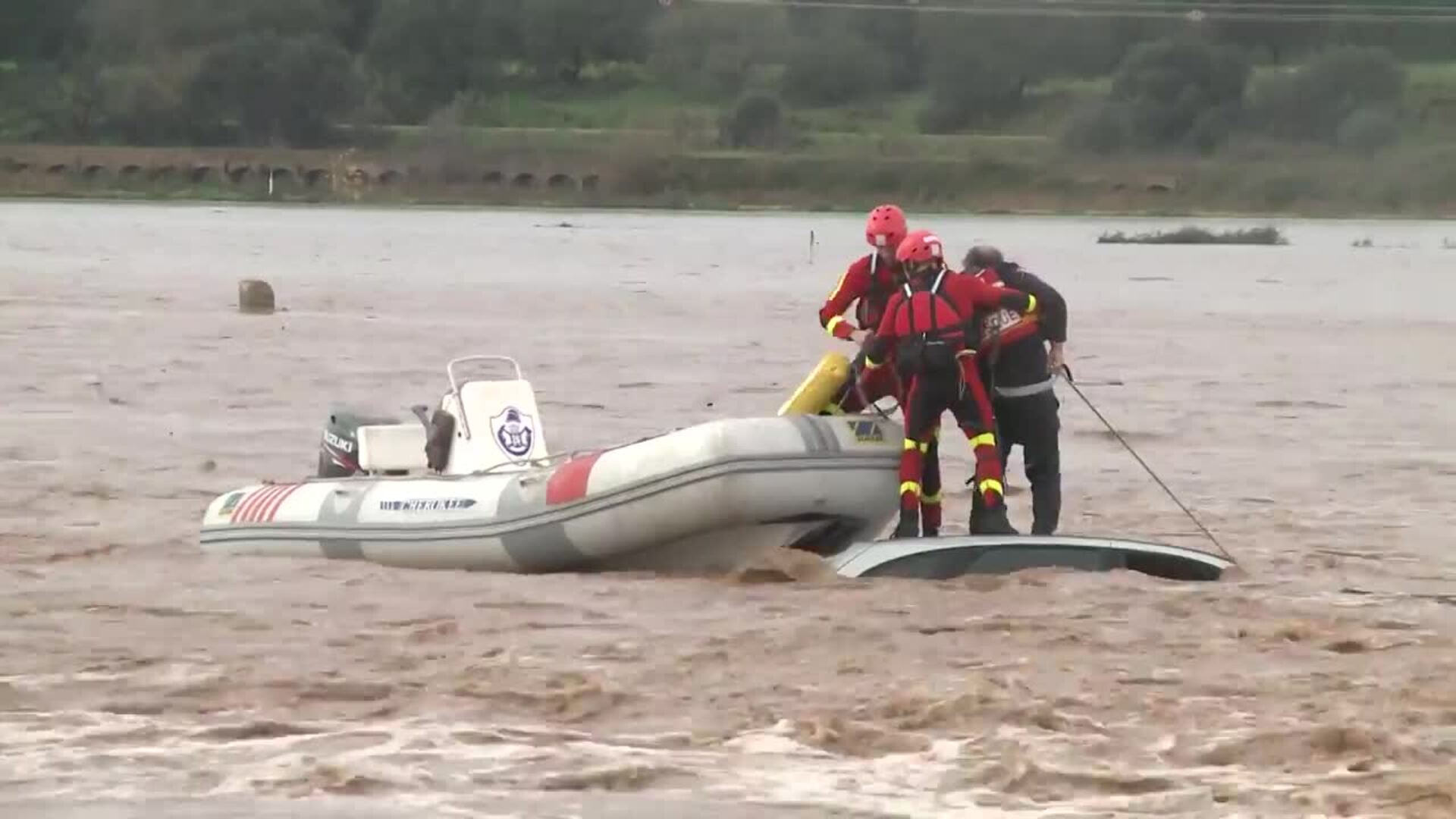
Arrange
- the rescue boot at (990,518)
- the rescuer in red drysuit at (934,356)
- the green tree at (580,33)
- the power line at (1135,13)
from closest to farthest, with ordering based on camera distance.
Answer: the rescuer in red drysuit at (934,356)
the rescue boot at (990,518)
the power line at (1135,13)
the green tree at (580,33)

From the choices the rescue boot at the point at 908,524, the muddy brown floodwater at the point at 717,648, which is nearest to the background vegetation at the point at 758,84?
the muddy brown floodwater at the point at 717,648

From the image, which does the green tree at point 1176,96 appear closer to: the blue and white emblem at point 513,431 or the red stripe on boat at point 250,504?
the blue and white emblem at point 513,431

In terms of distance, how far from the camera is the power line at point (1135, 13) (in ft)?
237

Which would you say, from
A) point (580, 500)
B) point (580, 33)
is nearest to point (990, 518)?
point (580, 500)

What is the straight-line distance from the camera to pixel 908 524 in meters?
11.4

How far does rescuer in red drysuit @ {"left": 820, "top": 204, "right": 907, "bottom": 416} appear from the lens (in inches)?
451

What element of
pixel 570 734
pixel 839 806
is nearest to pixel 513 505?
pixel 570 734

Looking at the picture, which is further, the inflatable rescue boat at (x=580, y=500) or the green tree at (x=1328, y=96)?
the green tree at (x=1328, y=96)

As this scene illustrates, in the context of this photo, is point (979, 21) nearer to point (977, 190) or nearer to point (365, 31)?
point (977, 190)

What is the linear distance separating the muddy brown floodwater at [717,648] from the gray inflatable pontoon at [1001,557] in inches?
3.5

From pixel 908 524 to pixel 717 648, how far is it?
1.64m

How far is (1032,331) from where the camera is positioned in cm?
1153

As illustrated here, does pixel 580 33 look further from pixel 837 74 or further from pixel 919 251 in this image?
pixel 919 251

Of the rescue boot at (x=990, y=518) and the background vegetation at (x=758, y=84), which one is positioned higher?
the background vegetation at (x=758, y=84)
